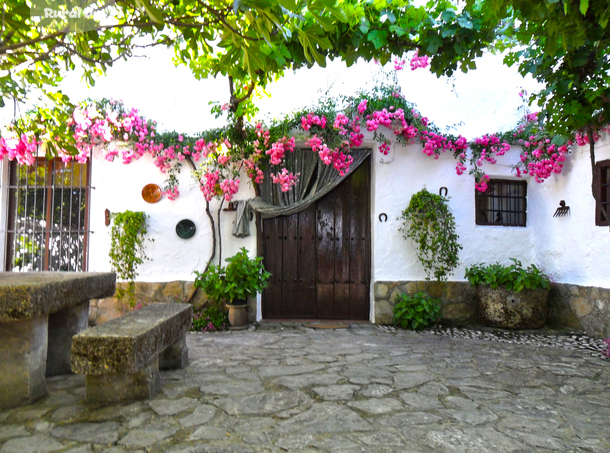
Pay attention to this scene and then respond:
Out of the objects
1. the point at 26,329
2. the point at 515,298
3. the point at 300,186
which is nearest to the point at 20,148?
the point at 26,329

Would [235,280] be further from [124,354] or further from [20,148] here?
[124,354]

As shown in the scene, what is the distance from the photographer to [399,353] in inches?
170

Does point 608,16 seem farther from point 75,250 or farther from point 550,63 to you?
point 75,250

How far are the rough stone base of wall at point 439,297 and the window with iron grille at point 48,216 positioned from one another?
375cm

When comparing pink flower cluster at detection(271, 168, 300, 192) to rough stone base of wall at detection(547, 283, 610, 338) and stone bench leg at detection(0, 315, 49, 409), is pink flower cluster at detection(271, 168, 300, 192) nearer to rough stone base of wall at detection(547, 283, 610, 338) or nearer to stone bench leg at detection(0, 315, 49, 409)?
stone bench leg at detection(0, 315, 49, 409)

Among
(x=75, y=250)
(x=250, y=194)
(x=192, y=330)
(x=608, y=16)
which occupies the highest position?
(x=608, y=16)

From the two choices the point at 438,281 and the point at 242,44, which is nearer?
the point at 242,44

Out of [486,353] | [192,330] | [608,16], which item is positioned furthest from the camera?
[192,330]

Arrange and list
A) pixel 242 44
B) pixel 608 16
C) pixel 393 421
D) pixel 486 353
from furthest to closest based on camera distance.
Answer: pixel 486 353
pixel 393 421
pixel 608 16
pixel 242 44

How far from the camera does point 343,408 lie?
278 cm

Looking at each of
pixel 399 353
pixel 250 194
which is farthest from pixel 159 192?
pixel 399 353

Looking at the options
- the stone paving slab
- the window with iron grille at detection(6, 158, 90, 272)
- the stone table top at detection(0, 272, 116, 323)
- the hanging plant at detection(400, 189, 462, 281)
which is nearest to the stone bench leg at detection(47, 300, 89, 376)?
the stone paving slab

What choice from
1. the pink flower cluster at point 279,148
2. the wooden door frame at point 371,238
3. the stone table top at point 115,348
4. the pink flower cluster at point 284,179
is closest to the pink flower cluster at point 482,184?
the wooden door frame at point 371,238

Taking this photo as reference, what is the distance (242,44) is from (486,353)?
358 centimetres
